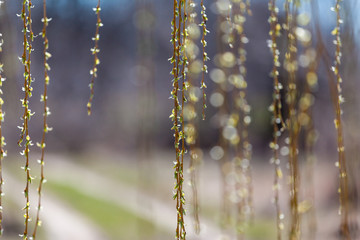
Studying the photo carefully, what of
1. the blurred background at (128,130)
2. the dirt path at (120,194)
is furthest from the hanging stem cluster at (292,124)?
the dirt path at (120,194)

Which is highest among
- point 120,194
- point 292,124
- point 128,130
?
point 292,124

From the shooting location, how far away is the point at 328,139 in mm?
Answer: 8391

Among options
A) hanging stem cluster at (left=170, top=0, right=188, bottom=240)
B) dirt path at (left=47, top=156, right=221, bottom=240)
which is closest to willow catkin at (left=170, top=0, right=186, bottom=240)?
hanging stem cluster at (left=170, top=0, right=188, bottom=240)

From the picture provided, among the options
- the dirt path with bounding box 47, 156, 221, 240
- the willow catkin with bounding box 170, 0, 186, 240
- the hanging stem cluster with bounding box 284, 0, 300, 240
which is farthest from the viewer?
the dirt path with bounding box 47, 156, 221, 240

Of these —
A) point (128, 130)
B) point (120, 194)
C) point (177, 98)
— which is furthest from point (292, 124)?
point (128, 130)

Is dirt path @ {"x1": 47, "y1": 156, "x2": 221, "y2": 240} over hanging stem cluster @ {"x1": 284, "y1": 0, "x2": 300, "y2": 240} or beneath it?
beneath

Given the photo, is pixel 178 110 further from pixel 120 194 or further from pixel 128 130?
pixel 128 130

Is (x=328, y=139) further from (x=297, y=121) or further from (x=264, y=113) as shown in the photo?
(x=297, y=121)

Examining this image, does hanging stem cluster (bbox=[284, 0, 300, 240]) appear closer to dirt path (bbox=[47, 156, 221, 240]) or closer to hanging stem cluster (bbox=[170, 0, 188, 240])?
hanging stem cluster (bbox=[170, 0, 188, 240])

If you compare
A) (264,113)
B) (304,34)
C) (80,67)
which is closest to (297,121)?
(304,34)

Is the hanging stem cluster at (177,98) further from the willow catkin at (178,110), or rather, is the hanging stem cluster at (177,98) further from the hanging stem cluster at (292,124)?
the hanging stem cluster at (292,124)

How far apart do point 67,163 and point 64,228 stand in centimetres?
698

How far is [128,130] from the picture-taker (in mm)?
15516

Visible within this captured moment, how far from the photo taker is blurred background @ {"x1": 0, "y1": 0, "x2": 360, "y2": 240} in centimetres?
256
